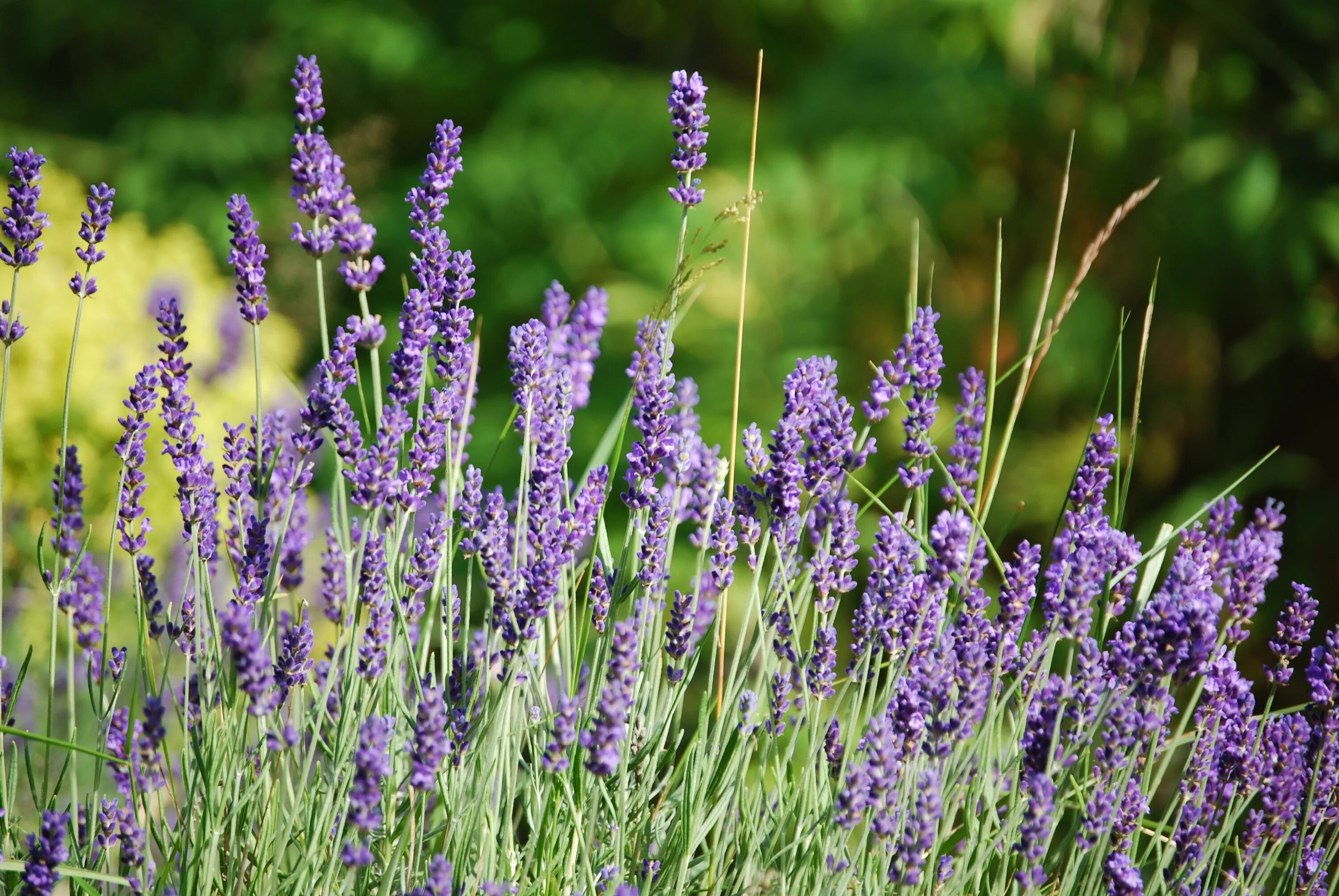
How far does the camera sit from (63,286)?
4.13 meters

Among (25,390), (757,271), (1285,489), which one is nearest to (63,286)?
(25,390)

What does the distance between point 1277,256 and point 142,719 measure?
4613mm

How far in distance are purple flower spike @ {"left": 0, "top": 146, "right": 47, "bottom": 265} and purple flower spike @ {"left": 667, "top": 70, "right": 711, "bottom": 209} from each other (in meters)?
0.64

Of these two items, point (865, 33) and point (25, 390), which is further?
point (865, 33)

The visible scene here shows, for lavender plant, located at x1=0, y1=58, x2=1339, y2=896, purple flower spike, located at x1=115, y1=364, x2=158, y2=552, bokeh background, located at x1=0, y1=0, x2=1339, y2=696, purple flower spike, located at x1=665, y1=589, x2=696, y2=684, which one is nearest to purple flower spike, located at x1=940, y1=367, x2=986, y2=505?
lavender plant, located at x1=0, y1=58, x2=1339, y2=896

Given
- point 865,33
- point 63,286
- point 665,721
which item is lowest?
point 665,721

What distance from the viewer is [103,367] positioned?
13.5ft

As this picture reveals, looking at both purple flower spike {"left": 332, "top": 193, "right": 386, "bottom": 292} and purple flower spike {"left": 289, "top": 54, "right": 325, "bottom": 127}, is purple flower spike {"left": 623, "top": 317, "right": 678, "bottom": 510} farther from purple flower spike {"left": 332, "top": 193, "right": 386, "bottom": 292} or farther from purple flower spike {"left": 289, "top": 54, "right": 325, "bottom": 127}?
purple flower spike {"left": 289, "top": 54, "right": 325, "bottom": 127}

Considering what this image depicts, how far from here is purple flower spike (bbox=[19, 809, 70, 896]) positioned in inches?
34.0

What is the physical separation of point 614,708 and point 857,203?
16.6 feet

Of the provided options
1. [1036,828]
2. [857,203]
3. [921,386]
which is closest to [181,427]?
[921,386]

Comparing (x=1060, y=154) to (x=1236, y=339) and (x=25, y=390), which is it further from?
(x=25, y=390)

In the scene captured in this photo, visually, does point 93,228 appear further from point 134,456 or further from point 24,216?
point 134,456

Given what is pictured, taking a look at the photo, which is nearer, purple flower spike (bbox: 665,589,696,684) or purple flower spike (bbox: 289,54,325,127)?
purple flower spike (bbox: 289,54,325,127)
